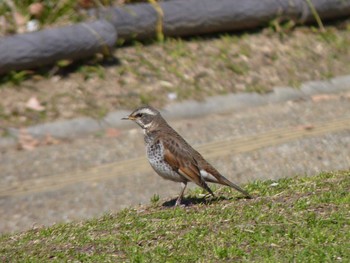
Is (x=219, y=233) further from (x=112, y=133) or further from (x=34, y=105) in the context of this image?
(x=34, y=105)

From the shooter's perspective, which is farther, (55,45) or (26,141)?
(55,45)

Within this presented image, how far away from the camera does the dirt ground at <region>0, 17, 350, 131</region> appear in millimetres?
12945

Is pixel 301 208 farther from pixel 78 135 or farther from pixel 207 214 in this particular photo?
pixel 78 135

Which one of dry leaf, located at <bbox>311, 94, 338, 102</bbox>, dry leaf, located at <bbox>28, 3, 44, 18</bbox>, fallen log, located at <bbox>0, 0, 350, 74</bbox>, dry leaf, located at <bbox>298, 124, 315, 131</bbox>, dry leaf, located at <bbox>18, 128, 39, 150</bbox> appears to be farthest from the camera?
dry leaf, located at <bbox>28, 3, 44, 18</bbox>

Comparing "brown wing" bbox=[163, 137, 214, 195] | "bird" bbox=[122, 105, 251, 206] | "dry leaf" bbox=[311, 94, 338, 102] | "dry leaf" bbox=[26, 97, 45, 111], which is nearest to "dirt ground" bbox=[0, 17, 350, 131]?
"dry leaf" bbox=[26, 97, 45, 111]

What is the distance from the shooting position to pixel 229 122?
505 inches

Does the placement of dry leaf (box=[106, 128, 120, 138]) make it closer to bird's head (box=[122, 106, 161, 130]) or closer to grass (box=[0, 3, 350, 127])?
grass (box=[0, 3, 350, 127])

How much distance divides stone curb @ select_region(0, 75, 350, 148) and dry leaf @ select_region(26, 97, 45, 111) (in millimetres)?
367

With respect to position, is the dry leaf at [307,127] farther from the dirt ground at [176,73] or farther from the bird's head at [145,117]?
the bird's head at [145,117]

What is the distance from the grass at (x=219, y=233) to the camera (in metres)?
7.14

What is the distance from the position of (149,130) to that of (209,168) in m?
0.64

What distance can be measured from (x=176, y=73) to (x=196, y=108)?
2.95 ft

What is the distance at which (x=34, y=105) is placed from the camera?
12797 mm

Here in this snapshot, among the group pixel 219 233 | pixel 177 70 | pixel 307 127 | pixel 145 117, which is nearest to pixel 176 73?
pixel 177 70
